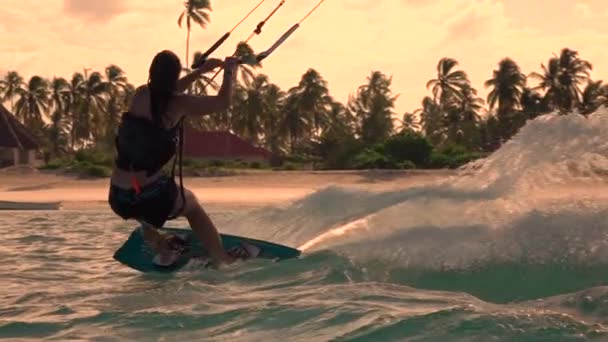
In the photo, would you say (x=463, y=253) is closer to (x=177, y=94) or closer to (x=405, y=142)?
(x=177, y=94)

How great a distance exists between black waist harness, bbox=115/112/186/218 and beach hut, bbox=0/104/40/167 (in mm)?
40814

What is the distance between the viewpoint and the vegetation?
179 ft

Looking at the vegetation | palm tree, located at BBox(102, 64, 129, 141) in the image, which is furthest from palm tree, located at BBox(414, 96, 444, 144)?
palm tree, located at BBox(102, 64, 129, 141)

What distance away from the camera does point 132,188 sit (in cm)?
594

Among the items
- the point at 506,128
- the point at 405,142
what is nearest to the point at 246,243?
the point at 405,142

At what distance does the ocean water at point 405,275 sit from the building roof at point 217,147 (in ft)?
155

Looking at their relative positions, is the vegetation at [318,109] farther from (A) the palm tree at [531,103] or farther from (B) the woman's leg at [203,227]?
(B) the woman's leg at [203,227]

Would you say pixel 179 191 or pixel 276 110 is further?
pixel 276 110

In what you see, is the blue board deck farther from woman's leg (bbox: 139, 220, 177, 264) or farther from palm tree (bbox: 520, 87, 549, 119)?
palm tree (bbox: 520, 87, 549, 119)

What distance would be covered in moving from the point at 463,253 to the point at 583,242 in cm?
80

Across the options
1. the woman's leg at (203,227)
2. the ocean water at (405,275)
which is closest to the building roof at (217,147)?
the ocean water at (405,275)

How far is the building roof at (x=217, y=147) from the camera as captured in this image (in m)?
56.1

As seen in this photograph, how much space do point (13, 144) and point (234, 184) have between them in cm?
1945

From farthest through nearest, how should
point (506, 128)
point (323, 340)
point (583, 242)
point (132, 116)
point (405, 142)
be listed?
point (506, 128), point (405, 142), point (583, 242), point (132, 116), point (323, 340)
